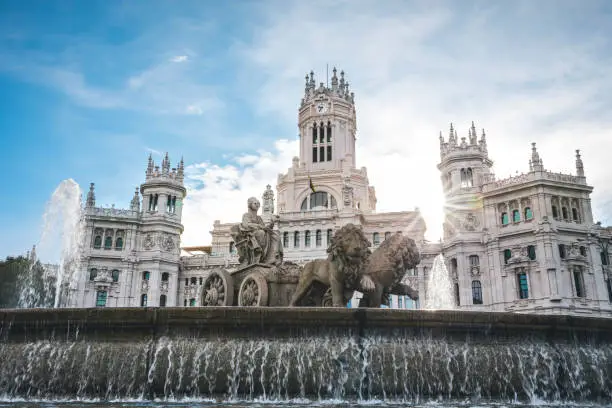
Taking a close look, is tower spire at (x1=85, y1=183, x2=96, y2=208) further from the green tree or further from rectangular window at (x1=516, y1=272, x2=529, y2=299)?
rectangular window at (x1=516, y1=272, x2=529, y2=299)

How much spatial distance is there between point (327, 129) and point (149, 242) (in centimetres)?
3002

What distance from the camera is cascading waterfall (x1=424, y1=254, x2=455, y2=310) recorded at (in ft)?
184

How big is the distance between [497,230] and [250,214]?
45522 mm

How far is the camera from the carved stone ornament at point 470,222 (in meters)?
56.3

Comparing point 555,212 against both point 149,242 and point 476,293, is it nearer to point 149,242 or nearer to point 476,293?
point 476,293

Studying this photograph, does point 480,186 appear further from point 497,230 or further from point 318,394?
point 318,394

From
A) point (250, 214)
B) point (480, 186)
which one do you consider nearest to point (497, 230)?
point (480, 186)

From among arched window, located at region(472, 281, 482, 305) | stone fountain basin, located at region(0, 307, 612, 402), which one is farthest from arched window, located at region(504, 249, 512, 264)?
stone fountain basin, located at region(0, 307, 612, 402)

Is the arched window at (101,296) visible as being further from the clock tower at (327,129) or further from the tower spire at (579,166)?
the tower spire at (579,166)

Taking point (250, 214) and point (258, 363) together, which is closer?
point (258, 363)

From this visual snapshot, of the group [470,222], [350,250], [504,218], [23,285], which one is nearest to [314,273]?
[350,250]

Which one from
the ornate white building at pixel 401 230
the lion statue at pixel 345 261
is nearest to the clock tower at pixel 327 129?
the ornate white building at pixel 401 230

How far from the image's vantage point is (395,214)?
63.2 metres

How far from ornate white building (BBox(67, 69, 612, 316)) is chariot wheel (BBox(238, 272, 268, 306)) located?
43.3 m
